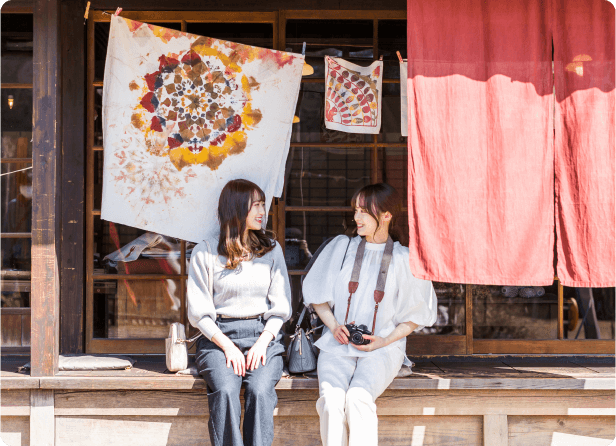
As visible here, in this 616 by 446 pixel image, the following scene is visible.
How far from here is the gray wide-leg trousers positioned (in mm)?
3162

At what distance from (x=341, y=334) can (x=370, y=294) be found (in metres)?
0.36

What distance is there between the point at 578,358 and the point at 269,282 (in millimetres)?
2676

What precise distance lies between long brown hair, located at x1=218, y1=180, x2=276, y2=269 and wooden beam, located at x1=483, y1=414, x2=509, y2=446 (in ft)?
6.46

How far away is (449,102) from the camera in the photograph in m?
3.30

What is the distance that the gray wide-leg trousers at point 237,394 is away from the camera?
316cm

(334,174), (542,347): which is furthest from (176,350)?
(334,174)

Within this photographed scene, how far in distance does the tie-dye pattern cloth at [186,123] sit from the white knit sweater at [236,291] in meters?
0.33

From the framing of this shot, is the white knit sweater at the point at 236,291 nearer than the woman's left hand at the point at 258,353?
No

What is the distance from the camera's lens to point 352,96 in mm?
4074

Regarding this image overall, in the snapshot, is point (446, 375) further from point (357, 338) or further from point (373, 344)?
point (357, 338)

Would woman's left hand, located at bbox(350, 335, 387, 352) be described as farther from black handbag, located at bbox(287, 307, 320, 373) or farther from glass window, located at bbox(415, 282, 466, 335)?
glass window, located at bbox(415, 282, 466, 335)

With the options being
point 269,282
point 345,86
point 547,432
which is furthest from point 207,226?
point 547,432

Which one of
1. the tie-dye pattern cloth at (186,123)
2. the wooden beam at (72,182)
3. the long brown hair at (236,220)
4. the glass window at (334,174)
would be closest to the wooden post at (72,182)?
the wooden beam at (72,182)

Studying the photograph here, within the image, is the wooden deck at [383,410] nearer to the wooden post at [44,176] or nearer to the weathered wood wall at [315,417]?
the weathered wood wall at [315,417]
